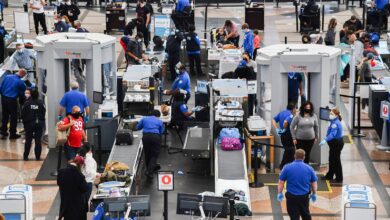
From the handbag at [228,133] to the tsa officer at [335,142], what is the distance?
1777 millimetres

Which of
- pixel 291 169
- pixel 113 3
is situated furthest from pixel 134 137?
pixel 113 3

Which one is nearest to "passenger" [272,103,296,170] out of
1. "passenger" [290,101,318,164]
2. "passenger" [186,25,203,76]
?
"passenger" [290,101,318,164]

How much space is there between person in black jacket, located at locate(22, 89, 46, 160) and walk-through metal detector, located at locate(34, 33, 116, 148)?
961 millimetres

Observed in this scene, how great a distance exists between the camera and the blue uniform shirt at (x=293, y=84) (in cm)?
2611

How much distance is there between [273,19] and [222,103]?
61.0 feet

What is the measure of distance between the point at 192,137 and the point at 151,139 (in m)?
1.46

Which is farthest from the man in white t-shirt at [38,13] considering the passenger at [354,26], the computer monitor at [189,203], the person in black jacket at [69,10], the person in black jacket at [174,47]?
the computer monitor at [189,203]

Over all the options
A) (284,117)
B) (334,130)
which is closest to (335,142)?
(334,130)

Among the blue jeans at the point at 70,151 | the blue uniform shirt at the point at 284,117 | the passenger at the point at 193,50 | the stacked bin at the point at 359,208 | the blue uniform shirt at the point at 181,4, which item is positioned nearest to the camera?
the stacked bin at the point at 359,208

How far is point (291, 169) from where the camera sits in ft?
67.2

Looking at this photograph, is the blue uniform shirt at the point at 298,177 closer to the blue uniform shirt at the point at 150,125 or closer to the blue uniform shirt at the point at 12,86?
the blue uniform shirt at the point at 150,125

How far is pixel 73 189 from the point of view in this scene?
20.6 m

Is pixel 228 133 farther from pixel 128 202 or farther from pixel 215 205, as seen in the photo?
pixel 128 202

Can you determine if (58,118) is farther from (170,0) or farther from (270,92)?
(170,0)
